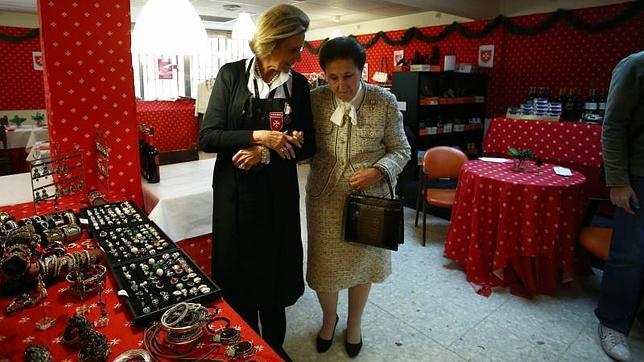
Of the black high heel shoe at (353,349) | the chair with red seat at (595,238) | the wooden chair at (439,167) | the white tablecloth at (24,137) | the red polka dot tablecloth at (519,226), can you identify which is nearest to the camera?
the black high heel shoe at (353,349)

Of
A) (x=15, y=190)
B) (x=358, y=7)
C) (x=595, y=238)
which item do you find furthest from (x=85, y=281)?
(x=358, y=7)

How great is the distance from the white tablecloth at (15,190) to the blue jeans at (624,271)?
2.83 meters

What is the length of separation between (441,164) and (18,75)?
805 cm

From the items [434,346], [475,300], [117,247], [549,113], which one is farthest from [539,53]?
[117,247]

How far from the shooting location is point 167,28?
2.81 metres

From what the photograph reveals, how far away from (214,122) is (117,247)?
0.53 meters

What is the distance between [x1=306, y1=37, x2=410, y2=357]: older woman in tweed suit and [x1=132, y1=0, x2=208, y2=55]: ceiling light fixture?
148 cm

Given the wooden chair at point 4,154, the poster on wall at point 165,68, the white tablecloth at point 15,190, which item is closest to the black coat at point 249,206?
the white tablecloth at point 15,190

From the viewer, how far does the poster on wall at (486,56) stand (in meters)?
5.96

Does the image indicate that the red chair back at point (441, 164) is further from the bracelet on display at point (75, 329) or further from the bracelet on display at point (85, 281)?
the bracelet on display at point (75, 329)

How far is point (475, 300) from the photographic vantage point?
8.92 feet

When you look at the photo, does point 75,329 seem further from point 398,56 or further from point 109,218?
point 398,56

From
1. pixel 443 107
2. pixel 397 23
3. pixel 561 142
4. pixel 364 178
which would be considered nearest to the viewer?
pixel 364 178

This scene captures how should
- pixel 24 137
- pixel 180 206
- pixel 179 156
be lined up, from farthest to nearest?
pixel 24 137, pixel 179 156, pixel 180 206
